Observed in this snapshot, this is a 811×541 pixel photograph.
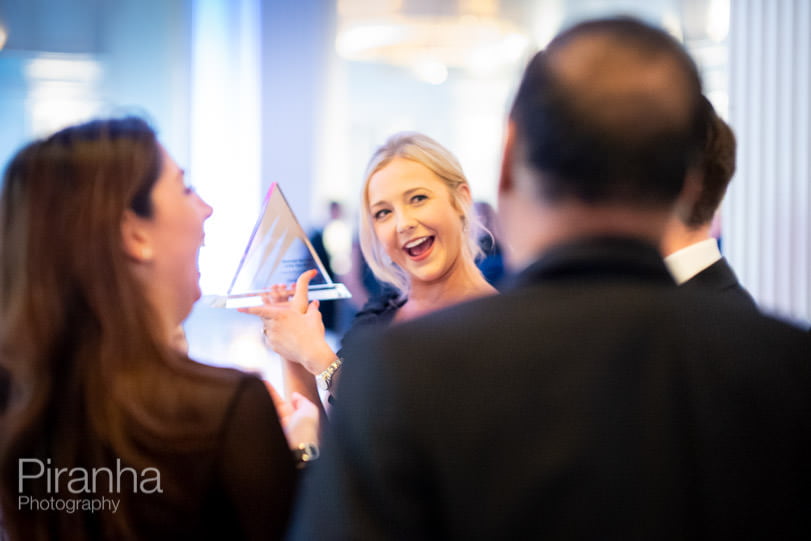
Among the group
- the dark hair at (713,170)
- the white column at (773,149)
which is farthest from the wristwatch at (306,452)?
the white column at (773,149)

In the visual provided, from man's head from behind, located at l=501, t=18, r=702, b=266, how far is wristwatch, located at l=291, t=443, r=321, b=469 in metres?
0.71

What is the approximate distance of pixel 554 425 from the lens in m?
0.74

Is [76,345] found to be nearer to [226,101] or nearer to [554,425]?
[554,425]

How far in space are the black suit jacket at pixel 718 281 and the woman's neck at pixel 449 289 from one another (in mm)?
818

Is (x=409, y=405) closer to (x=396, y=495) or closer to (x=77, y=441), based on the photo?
(x=396, y=495)

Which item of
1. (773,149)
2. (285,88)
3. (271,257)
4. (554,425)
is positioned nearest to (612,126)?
(554,425)

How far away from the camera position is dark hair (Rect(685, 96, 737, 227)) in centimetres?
176

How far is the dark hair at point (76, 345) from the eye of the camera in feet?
3.61

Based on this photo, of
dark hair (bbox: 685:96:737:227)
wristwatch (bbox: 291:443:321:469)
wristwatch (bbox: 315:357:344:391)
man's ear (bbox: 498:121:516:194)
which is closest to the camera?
man's ear (bbox: 498:121:516:194)

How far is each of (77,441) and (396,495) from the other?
581mm

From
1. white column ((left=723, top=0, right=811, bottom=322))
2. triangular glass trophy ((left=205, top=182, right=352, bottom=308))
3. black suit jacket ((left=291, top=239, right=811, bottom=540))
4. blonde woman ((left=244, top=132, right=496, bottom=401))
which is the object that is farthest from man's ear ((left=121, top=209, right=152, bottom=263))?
white column ((left=723, top=0, right=811, bottom=322))

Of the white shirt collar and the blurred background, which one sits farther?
the blurred background

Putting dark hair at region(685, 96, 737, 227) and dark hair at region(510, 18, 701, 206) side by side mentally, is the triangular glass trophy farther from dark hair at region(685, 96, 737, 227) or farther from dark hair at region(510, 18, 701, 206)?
dark hair at region(510, 18, 701, 206)

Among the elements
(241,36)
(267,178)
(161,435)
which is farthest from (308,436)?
(241,36)
